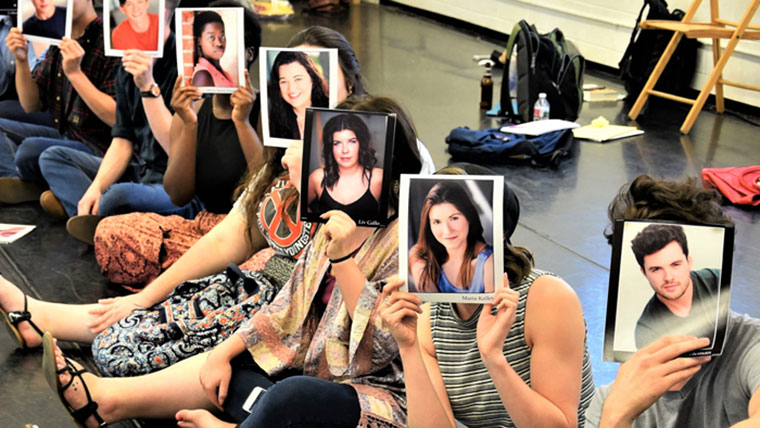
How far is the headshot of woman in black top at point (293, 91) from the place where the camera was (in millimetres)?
2600

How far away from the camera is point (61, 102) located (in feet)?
14.1

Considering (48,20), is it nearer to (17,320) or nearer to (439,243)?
(17,320)

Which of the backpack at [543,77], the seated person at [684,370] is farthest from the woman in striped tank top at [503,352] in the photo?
the backpack at [543,77]

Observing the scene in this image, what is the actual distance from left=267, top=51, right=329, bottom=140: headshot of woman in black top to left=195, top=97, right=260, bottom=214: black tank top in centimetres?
65

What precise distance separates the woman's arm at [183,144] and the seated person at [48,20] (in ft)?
2.93

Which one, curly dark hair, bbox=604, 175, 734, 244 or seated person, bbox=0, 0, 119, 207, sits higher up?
curly dark hair, bbox=604, 175, 734, 244

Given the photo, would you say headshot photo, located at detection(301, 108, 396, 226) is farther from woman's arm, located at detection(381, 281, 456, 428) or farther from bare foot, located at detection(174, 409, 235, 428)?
bare foot, located at detection(174, 409, 235, 428)

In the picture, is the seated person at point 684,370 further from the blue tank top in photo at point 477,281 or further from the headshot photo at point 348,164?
the headshot photo at point 348,164

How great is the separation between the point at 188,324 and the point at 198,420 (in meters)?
0.42

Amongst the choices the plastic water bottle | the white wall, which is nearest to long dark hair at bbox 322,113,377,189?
the plastic water bottle

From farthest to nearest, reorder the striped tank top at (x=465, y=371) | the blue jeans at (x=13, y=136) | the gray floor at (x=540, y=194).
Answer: the blue jeans at (x=13, y=136) < the gray floor at (x=540, y=194) < the striped tank top at (x=465, y=371)

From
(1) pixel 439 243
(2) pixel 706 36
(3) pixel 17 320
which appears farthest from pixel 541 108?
(1) pixel 439 243

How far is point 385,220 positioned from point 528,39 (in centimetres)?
422

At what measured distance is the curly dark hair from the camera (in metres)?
1.53
